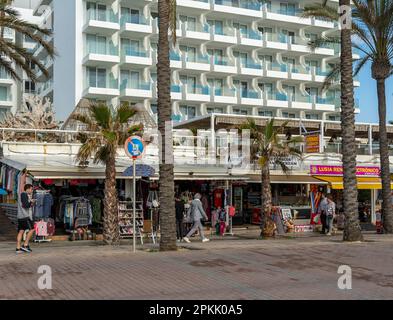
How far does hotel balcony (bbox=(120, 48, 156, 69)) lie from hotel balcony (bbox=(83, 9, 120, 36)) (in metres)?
2.39

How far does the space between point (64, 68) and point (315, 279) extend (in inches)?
1877

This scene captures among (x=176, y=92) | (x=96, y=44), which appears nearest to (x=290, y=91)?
(x=176, y=92)

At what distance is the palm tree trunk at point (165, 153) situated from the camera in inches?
566

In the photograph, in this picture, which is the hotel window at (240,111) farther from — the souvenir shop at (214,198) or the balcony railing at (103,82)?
the souvenir shop at (214,198)

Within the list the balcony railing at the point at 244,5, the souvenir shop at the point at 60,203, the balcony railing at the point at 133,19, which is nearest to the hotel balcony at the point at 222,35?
the balcony railing at the point at 244,5

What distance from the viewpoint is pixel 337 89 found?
211 feet

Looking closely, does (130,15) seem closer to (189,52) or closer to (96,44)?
(96,44)

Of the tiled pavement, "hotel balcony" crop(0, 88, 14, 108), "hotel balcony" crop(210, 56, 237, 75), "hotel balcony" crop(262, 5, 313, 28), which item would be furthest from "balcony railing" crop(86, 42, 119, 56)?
the tiled pavement

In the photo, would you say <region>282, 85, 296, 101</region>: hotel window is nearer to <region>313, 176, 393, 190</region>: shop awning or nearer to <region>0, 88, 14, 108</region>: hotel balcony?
<region>0, 88, 14, 108</region>: hotel balcony

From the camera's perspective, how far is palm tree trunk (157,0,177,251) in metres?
14.4

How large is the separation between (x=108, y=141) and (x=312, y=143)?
510 inches

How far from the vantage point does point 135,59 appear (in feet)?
169

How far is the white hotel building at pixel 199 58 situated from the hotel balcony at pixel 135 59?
10 cm
